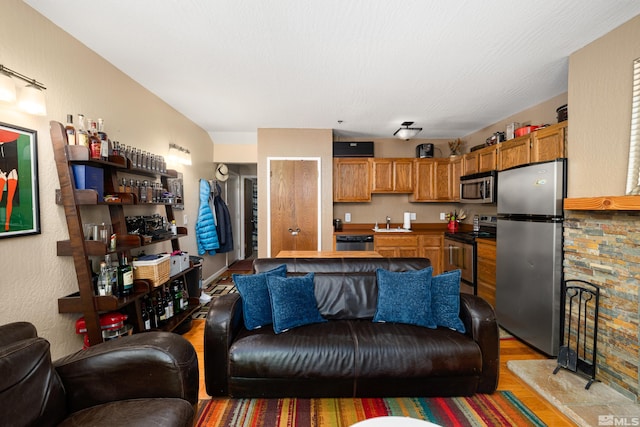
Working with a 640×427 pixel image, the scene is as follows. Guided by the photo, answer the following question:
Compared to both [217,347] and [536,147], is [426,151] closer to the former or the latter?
[536,147]

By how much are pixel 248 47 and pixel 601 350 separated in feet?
11.4

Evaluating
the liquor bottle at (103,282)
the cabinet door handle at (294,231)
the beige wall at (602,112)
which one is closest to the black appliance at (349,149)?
the cabinet door handle at (294,231)

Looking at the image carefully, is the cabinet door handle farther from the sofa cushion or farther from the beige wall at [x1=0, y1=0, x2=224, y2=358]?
the sofa cushion

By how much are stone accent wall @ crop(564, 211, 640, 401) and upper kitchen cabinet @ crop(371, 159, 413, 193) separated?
2678 millimetres

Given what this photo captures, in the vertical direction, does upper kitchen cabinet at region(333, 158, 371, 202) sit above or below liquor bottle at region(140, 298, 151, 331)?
above

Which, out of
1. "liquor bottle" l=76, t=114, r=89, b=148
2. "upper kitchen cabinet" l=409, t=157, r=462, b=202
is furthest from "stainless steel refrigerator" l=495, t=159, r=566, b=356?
"liquor bottle" l=76, t=114, r=89, b=148

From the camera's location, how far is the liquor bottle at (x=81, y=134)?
193 centimetres

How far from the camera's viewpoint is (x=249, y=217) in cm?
690

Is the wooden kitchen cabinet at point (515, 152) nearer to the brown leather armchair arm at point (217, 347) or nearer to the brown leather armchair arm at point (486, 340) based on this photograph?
the brown leather armchair arm at point (486, 340)

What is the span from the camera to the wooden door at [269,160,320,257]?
443 cm

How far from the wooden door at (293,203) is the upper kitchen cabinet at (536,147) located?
2.59m

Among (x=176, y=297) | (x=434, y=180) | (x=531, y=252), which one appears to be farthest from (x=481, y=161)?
(x=176, y=297)

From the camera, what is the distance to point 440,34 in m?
2.00

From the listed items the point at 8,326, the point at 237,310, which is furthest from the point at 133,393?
the point at 237,310
